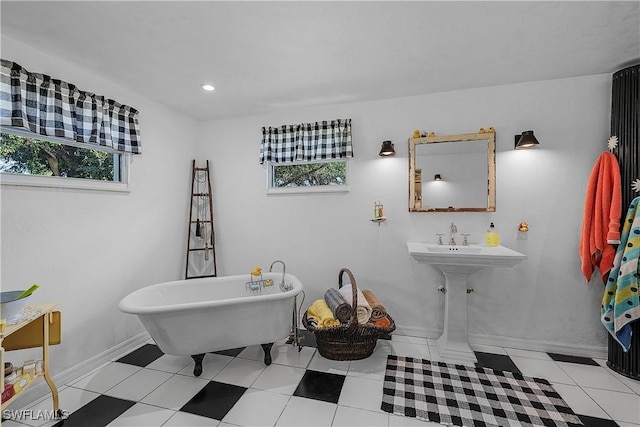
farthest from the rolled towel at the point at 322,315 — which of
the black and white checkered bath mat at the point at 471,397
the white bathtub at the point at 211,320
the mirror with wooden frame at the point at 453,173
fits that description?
the mirror with wooden frame at the point at 453,173

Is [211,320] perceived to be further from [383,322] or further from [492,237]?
[492,237]

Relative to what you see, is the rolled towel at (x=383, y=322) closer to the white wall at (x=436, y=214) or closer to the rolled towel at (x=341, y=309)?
the rolled towel at (x=341, y=309)

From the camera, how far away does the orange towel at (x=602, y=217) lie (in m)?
2.01

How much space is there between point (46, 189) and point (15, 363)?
1.17 metres

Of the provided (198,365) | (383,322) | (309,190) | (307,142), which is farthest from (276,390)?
(307,142)

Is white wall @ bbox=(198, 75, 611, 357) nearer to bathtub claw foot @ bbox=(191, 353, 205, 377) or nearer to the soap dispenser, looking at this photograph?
the soap dispenser

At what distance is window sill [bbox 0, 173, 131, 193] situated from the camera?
1754mm

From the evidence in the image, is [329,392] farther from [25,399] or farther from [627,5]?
[627,5]

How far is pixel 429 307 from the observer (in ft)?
8.71

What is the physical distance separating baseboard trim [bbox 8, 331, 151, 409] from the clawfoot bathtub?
58cm

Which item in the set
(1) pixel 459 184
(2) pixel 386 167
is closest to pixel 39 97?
(2) pixel 386 167

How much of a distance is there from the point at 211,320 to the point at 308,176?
1.78 m

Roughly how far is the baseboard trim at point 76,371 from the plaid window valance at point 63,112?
170cm

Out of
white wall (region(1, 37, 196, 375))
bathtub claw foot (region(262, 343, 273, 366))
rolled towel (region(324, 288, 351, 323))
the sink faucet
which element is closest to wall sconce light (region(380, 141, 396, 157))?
the sink faucet
